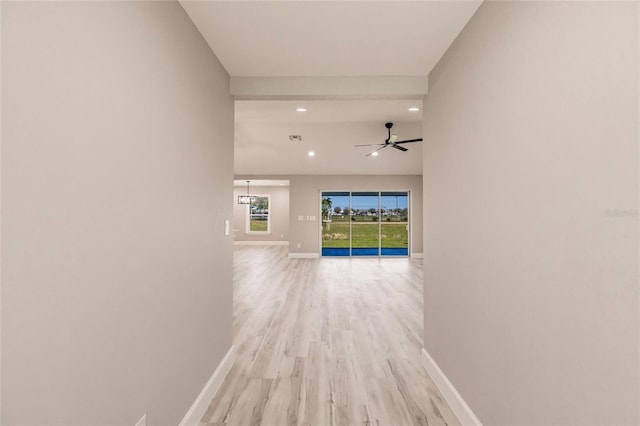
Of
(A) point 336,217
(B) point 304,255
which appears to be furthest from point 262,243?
(A) point 336,217

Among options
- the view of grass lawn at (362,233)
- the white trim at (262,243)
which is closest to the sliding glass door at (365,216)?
the view of grass lawn at (362,233)

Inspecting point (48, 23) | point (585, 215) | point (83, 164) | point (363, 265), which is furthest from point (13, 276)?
point (363, 265)

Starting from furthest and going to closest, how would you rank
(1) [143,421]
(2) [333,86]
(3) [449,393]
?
(2) [333,86] < (3) [449,393] < (1) [143,421]

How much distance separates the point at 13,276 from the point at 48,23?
707 mm

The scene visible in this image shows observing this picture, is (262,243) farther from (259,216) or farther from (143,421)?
(143,421)

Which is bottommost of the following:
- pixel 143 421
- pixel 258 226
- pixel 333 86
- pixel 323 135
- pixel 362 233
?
pixel 143 421

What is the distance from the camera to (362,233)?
10094mm

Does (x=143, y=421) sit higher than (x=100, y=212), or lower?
lower

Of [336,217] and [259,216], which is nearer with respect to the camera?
[336,217]

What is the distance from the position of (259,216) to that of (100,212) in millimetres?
11549

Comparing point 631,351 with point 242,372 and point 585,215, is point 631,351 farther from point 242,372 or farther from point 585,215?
point 242,372

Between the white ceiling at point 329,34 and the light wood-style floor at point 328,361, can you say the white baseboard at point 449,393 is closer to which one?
the light wood-style floor at point 328,361

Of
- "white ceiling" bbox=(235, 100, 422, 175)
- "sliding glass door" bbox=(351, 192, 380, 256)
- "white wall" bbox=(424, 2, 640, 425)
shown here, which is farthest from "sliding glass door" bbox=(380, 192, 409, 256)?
"white wall" bbox=(424, 2, 640, 425)

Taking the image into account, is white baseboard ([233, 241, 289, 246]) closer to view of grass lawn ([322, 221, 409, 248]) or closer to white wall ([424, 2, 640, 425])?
view of grass lawn ([322, 221, 409, 248])
